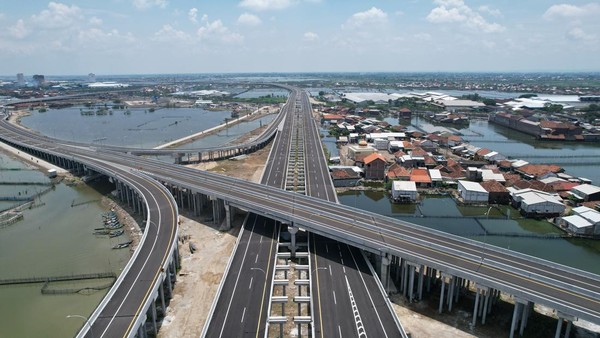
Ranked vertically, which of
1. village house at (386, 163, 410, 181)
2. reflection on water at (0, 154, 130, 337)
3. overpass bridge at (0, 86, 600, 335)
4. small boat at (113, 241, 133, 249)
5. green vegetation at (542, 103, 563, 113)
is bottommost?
reflection on water at (0, 154, 130, 337)

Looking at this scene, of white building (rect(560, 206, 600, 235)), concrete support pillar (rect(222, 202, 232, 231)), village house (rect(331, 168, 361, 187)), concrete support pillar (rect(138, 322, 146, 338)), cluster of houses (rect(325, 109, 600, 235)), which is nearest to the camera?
concrete support pillar (rect(138, 322, 146, 338))

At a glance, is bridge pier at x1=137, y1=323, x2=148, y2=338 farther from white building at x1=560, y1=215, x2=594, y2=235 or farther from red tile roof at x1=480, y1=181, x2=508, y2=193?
red tile roof at x1=480, y1=181, x2=508, y2=193

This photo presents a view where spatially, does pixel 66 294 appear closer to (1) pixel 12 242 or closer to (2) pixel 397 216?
(1) pixel 12 242

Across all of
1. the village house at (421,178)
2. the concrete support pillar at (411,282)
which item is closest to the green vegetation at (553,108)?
the village house at (421,178)

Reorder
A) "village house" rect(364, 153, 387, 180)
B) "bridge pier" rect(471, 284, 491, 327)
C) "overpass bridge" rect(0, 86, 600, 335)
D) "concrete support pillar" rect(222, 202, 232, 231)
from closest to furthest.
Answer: "overpass bridge" rect(0, 86, 600, 335) → "bridge pier" rect(471, 284, 491, 327) → "concrete support pillar" rect(222, 202, 232, 231) → "village house" rect(364, 153, 387, 180)

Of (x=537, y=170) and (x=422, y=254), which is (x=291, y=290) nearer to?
(x=422, y=254)

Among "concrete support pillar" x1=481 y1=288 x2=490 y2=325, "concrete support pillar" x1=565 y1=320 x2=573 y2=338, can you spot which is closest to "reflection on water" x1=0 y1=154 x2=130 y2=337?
"concrete support pillar" x1=481 y1=288 x2=490 y2=325

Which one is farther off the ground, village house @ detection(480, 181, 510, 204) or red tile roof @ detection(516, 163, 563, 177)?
red tile roof @ detection(516, 163, 563, 177)
